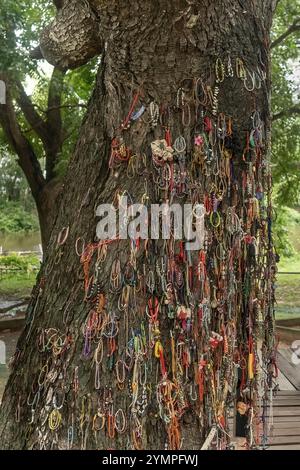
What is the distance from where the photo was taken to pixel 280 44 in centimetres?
834

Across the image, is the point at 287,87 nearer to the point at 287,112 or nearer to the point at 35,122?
the point at 287,112

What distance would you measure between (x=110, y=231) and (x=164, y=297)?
15.3 inches

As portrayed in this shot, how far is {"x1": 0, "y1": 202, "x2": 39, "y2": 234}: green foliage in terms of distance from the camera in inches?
771

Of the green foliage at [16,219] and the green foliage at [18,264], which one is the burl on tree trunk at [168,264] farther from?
the green foliage at [16,219]

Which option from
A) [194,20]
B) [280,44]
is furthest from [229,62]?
[280,44]

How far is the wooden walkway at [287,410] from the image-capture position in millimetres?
3244

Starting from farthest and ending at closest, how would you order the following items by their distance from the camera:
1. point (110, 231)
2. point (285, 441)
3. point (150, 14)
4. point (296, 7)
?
point (296, 7) → point (285, 441) → point (110, 231) → point (150, 14)

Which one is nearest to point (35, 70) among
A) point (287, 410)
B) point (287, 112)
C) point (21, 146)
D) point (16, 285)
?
point (21, 146)

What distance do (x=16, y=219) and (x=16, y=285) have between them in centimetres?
814

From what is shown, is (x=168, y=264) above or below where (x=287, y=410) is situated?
above

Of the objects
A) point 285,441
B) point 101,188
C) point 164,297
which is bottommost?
point 285,441

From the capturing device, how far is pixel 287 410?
384cm

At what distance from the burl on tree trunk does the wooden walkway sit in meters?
0.69

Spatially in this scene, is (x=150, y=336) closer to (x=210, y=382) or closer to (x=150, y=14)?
(x=210, y=382)
